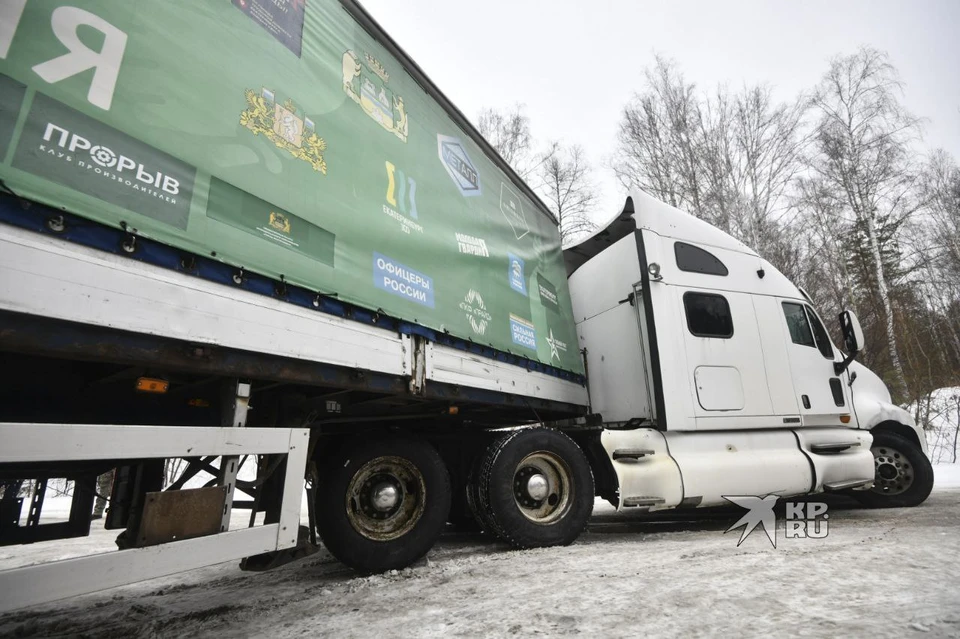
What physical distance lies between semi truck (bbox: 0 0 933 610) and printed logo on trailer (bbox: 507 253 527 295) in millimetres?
45

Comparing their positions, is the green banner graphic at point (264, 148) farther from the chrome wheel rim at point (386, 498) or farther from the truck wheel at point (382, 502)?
the chrome wheel rim at point (386, 498)

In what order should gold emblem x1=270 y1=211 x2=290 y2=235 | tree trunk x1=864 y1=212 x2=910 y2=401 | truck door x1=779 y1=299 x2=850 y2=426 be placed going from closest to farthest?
gold emblem x1=270 y1=211 x2=290 y2=235, truck door x1=779 y1=299 x2=850 y2=426, tree trunk x1=864 y1=212 x2=910 y2=401

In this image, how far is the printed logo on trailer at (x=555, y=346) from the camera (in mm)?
4930

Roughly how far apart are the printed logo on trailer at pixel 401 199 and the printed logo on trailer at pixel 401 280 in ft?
1.13

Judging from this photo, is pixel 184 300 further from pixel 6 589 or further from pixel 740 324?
pixel 740 324

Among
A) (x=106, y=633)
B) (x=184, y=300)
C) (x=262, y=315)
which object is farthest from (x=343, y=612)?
(x=184, y=300)

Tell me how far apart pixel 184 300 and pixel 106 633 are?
2.22m

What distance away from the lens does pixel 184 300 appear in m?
2.01

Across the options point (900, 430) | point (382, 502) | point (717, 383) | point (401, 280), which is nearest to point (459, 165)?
point (401, 280)

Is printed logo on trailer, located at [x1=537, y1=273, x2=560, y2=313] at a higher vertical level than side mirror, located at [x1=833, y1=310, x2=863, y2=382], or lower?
higher

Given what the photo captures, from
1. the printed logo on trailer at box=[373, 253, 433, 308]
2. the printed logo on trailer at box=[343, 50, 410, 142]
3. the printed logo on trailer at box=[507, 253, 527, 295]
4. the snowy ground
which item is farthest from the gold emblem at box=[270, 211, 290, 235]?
the printed logo on trailer at box=[507, 253, 527, 295]

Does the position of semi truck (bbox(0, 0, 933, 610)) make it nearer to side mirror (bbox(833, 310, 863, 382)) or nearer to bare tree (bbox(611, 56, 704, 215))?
side mirror (bbox(833, 310, 863, 382))

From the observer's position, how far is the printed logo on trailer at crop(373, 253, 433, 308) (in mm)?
3037

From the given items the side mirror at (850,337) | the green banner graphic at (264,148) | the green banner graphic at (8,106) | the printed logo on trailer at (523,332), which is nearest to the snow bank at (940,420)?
the side mirror at (850,337)
